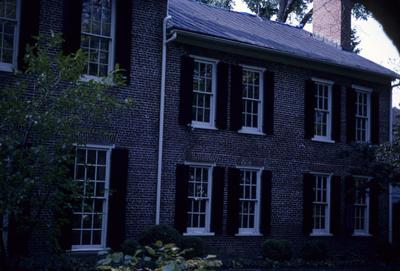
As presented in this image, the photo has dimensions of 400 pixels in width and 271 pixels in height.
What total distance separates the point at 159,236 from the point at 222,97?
486cm

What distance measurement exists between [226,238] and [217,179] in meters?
1.70

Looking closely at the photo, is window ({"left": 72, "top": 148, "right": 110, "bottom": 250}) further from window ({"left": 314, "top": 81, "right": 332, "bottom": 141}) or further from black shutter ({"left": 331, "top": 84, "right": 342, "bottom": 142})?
black shutter ({"left": 331, "top": 84, "right": 342, "bottom": 142})

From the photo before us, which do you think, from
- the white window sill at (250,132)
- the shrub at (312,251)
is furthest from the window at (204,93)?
the shrub at (312,251)

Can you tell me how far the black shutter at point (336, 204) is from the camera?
20.8 meters

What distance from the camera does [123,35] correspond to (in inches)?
620

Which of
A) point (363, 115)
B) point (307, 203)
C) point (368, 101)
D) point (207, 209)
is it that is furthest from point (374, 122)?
point (207, 209)

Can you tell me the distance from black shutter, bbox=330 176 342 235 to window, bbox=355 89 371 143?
2.00 m

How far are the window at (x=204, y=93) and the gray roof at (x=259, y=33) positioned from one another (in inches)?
38.8

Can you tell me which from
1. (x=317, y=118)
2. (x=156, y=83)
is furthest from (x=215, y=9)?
(x=156, y=83)

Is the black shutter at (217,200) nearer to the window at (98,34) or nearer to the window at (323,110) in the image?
the window at (98,34)

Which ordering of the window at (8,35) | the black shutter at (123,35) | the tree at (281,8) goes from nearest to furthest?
the window at (8,35) < the black shutter at (123,35) < the tree at (281,8)

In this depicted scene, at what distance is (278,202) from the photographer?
19141 mm

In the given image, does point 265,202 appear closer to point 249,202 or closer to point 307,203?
point 249,202

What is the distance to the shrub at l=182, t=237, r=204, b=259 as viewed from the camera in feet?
50.7
